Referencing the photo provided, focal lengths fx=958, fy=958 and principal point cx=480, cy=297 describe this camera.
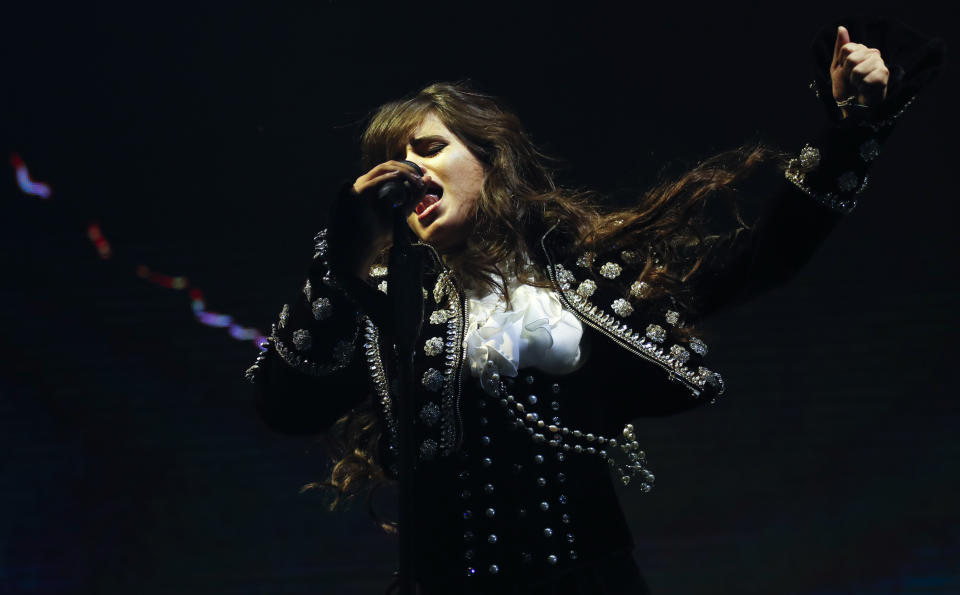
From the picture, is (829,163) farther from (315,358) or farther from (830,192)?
(315,358)

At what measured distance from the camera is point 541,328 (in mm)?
1076

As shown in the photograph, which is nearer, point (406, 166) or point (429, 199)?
point (406, 166)

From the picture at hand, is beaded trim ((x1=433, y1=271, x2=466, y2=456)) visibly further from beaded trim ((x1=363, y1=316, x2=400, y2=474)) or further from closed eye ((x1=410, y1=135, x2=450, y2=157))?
closed eye ((x1=410, y1=135, x2=450, y2=157))

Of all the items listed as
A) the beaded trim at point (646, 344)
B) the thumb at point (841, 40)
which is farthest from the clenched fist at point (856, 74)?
the beaded trim at point (646, 344)

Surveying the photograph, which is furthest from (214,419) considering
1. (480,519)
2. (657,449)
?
(480,519)

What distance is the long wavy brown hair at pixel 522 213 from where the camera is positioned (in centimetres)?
117

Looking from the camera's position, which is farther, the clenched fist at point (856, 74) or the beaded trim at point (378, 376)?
the beaded trim at point (378, 376)

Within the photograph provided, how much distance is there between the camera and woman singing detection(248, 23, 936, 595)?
1005mm

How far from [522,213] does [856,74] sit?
1.44ft

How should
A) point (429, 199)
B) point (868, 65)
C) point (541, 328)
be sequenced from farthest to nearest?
point (429, 199) < point (541, 328) < point (868, 65)

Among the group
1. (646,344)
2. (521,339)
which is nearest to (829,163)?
(646,344)

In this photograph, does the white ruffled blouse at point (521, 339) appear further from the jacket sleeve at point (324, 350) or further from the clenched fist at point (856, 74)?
the clenched fist at point (856, 74)

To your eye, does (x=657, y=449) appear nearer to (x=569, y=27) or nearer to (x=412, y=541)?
(x=569, y=27)

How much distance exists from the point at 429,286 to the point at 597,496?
12.4 inches
